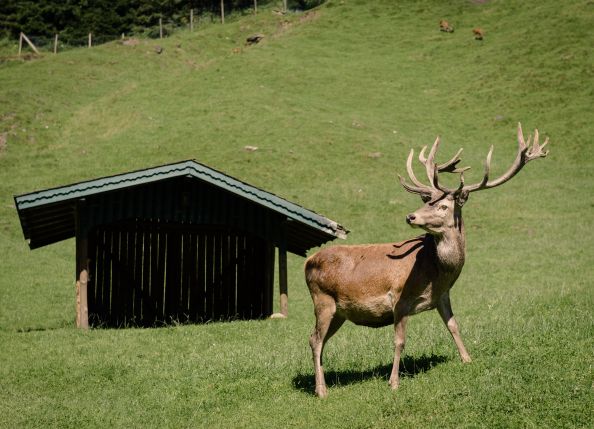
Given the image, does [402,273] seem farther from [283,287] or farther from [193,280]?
[193,280]

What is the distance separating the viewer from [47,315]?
21.5 meters

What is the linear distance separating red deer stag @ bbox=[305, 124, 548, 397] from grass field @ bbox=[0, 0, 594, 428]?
836 mm

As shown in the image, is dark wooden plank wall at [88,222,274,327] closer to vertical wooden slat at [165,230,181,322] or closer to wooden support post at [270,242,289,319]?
vertical wooden slat at [165,230,181,322]

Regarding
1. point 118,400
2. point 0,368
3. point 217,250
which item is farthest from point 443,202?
point 217,250

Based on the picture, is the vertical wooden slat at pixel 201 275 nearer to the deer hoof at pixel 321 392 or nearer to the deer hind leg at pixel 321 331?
the deer hind leg at pixel 321 331

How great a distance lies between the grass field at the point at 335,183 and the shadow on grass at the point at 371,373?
58mm

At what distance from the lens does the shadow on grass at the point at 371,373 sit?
11223mm

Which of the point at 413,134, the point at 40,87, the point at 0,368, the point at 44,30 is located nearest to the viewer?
the point at 0,368

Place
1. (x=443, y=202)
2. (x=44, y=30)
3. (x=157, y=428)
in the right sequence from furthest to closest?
1. (x=44, y=30)
2. (x=157, y=428)
3. (x=443, y=202)

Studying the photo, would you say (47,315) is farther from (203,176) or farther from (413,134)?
(413,134)

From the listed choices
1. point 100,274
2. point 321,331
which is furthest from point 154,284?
point 321,331

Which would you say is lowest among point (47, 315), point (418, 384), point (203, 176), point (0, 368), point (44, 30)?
point (47, 315)

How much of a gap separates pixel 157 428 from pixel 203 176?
842 cm

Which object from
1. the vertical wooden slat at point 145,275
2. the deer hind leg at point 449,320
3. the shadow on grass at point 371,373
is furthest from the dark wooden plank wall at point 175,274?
the deer hind leg at point 449,320
